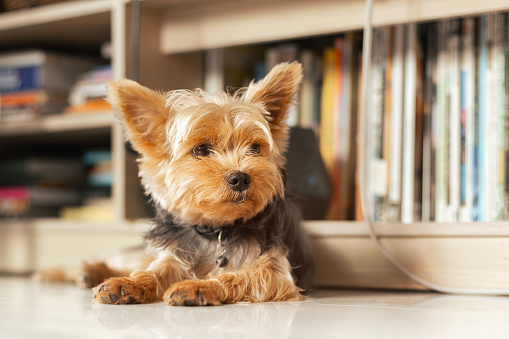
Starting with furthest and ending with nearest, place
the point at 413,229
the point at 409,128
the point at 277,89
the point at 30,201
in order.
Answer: the point at 30,201 → the point at 409,128 → the point at 413,229 → the point at 277,89

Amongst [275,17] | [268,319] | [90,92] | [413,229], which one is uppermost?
[275,17]

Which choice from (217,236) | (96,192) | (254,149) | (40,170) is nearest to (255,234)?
(217,236)

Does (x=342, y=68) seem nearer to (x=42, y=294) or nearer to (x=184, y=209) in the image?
(x=184, y=209)

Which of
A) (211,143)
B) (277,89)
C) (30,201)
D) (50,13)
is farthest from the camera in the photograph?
(30,201)

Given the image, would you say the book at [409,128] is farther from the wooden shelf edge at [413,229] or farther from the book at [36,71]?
the book at [36,71]

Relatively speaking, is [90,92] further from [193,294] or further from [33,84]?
[193,294]

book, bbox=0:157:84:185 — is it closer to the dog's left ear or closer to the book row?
the book row

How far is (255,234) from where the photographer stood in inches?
53.8

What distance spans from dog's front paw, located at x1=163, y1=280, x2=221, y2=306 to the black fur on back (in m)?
0.14

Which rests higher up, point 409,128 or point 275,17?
point 275,17

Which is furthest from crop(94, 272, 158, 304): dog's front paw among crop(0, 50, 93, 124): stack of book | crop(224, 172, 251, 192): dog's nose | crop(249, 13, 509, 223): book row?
crop(0, 50, 93, 124): stack of book

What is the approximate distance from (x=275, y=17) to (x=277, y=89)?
56 centimetres

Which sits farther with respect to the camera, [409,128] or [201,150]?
[409,128]

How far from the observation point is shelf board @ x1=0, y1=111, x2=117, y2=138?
213 cm
